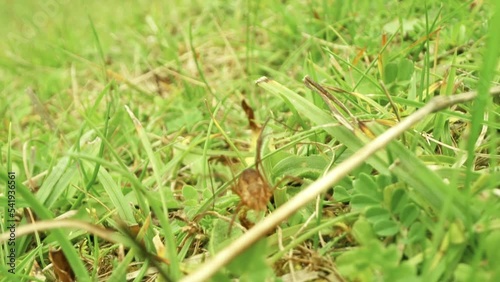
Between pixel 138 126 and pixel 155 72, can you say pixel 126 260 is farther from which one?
pixel 155 72

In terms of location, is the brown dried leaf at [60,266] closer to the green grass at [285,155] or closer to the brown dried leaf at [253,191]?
the green grass at [285,155]

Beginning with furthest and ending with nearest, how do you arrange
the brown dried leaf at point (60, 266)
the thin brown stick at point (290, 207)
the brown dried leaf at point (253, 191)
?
the brown dried leaf at point (60, 266) → the brown dried leaf at point (253, 191) → the thin brown stick at point (290, 207)

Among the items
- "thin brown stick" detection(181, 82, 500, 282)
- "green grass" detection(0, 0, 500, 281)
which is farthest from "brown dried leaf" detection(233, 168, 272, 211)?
"thin brown stick" detection(181, 82, 500, 282)

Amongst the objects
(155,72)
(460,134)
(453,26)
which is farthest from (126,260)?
(155,72)

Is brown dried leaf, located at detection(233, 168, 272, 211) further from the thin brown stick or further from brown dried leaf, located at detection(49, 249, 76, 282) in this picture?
brown dried leaf, located at detection(49, 249, 76, 282)

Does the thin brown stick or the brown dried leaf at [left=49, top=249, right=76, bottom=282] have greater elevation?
the thin brown stick

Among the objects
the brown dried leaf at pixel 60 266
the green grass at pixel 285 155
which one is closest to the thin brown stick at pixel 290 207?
the green grass at pixel 285 155

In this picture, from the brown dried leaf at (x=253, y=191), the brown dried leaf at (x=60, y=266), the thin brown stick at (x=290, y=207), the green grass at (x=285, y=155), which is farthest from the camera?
the brown dried leaf at (x=60, y=266)

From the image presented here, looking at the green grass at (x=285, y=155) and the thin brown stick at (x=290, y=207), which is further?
the green grass at (x=285, y=155)
